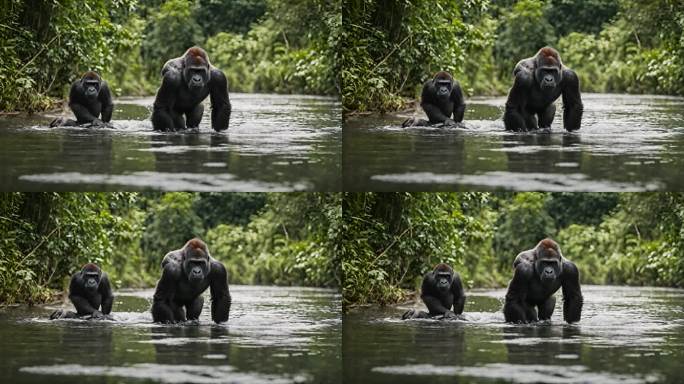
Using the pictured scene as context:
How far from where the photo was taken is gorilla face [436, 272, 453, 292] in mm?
12031

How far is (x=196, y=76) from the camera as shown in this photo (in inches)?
469

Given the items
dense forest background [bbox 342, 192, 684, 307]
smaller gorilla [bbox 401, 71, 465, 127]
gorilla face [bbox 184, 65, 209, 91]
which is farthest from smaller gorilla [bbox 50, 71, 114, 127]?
smaller gorilla [bbox 401, 71, 465, 127]

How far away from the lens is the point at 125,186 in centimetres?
976

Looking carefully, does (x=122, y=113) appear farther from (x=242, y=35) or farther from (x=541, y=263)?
(x=541, y=263)

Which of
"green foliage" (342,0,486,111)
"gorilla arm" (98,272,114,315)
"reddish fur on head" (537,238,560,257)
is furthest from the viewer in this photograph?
"green foliage" (342,0,486,111)

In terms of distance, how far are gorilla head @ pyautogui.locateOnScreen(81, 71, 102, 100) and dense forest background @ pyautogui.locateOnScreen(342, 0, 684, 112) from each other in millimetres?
2304

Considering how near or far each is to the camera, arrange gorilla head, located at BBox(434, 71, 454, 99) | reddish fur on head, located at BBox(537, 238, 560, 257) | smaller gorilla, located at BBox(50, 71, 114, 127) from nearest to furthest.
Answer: reddish fur on head, located at BBox(537, 238, 560, 257)
smaller gorilla, located at BBox(50, 71, 114, 127)
gorilla head, located at BBox(434, 71, 454, 99)

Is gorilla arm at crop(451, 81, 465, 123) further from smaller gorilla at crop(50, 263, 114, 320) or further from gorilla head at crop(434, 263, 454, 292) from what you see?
smaller gorilla at crop(50, 263, 114, 320)

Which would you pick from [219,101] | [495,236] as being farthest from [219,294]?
[495,236]

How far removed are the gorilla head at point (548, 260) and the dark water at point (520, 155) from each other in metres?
0.78

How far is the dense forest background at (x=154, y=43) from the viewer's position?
45.0 feet

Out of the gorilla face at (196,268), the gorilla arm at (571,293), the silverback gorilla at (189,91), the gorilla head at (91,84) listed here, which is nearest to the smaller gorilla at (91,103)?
the gorilla head at (91,84)

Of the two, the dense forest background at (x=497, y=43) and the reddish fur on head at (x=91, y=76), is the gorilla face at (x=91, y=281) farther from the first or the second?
the dense forest background at (x=497, y=43)

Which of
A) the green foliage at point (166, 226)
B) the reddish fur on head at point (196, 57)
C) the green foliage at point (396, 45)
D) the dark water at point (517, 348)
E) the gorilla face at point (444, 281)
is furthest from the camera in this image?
the green foliage at point (166, 226)
